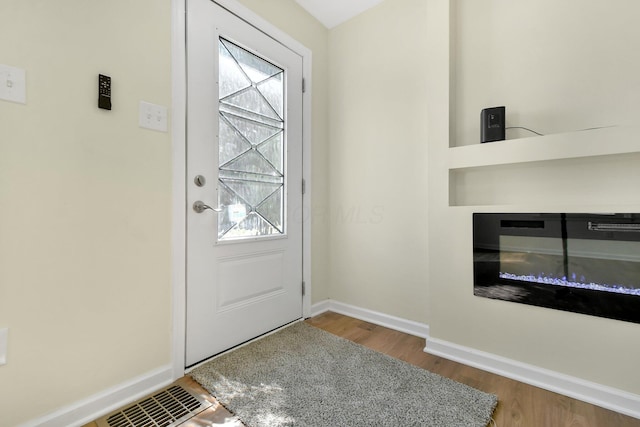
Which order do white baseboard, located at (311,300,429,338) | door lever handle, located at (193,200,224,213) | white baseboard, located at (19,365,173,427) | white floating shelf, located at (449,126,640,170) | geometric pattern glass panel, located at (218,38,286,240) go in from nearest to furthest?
1. white baseboard, located at (19,365,173,427)
2. white floating shelf, located at (449,126,640,170)
3. door lever handle, located at (193,200,224,213)
4. geometric pattern glass panel, located at (218,38,286,240)
5. white baseboard, located at (311,300,429,338)

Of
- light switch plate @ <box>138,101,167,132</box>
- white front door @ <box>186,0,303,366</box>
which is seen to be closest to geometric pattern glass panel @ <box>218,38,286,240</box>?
white front door @ <box>186,0,303,366</box>

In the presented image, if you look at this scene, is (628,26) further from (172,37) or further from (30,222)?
(30,222)

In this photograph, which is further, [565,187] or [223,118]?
[223,118]

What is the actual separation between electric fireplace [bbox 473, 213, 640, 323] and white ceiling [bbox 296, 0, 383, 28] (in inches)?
76.9

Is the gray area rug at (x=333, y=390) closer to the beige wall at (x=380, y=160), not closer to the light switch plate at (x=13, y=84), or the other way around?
the beige wall at (x=380, y=160)

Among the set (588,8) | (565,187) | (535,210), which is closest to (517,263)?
(535,210)

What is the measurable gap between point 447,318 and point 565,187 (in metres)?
1.02

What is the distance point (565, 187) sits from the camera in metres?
1.56

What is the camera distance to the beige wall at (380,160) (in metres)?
2.14

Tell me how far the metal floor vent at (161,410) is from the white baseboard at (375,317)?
1.23 metres

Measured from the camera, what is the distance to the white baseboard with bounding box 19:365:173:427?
3.91ft

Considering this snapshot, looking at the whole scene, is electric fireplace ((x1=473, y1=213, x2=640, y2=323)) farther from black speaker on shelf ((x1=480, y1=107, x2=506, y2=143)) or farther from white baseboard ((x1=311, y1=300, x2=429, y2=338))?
white baseboard ((x1=311, y1=300, x2=429, y2=338))

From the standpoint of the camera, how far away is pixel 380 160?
2338mm

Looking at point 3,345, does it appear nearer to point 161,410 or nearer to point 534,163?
point 161,410
